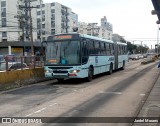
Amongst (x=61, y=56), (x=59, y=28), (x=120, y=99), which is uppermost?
(x=59, y=28)

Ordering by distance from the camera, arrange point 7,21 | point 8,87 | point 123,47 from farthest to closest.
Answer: point 7,21 → point 123,47 → point 8,87

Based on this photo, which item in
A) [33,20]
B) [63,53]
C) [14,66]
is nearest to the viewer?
[14,66]

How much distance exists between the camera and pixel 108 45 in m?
27.1

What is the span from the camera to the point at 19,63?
1972cm

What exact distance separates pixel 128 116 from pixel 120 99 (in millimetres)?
3413

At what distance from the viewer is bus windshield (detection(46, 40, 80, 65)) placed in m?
19.1

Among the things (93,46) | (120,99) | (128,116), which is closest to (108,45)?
(93,46)

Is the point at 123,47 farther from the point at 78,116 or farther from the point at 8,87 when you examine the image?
the point at 78,116

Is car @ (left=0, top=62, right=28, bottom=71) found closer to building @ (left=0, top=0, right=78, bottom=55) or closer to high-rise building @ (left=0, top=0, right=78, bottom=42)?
building @ (left=0, top=0, right=78, bottom=55)

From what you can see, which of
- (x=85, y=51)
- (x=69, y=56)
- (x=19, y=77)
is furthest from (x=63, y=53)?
(x=19, y=77)

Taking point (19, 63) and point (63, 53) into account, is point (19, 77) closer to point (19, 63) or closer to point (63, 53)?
point (19, 63)

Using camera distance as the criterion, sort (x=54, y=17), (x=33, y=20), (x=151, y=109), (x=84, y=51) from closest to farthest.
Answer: (x=151, y=109) → (x=84, y=51) → (x=33, y=20) → (x=54, y=17)

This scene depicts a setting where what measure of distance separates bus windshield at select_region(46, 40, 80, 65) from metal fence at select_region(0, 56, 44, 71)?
1.56m

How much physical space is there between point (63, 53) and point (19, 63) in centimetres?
278
